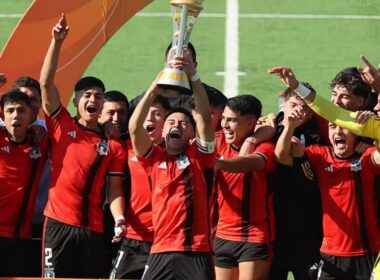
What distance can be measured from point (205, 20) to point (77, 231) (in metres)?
9.30

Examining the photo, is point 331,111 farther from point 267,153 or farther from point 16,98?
point 16,98

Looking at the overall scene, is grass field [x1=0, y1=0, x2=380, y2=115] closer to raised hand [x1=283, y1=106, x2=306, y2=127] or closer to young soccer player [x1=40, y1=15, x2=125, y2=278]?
young soccer player [x1=40, y1=15, x2=125, y2=278]

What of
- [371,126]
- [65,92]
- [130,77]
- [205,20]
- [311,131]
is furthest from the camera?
[205,20]

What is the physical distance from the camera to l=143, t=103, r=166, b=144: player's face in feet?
29.0

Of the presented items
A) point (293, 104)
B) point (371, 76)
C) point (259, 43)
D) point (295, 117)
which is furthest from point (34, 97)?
point (259, 43)

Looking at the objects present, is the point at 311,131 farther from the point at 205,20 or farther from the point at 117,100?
the point at 205,20

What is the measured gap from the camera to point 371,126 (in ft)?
26.3

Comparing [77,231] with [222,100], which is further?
[222,100]

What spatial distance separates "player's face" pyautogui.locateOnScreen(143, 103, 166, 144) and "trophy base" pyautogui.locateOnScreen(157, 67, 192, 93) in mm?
1326

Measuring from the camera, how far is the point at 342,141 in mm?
8523

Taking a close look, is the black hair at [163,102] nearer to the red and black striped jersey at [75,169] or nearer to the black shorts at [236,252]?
the red and black striped jersey at [75,169]

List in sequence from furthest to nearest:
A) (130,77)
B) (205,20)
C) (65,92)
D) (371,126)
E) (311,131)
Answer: (205,20) < (130,77) < (65,92) < (311,131) < (371,126)

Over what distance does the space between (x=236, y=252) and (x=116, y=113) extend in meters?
1.59

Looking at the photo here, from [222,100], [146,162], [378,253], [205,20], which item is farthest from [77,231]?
[205,20]
